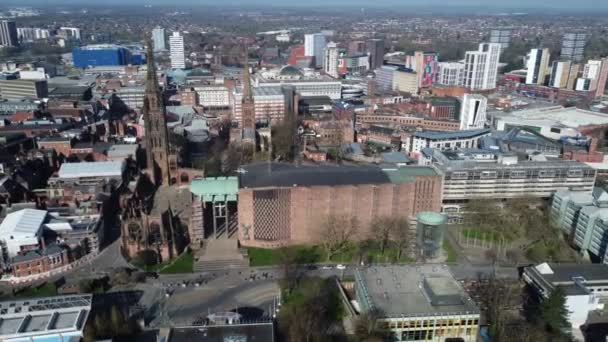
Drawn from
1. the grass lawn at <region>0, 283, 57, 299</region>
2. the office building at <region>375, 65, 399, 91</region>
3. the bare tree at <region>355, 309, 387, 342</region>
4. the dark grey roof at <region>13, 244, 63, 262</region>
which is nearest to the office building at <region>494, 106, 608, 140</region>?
the office building at <region>375, 65, 399, 91</region>

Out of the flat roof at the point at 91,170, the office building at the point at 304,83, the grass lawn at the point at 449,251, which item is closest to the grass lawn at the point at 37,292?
the flat roof at the point at 91,170

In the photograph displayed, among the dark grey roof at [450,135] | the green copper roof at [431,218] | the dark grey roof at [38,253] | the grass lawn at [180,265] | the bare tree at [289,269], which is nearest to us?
the bare tree at [289,269]

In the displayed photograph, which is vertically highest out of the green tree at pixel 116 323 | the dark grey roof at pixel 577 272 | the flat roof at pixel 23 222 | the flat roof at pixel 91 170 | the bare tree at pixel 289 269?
the flat roof at pixel 91 170

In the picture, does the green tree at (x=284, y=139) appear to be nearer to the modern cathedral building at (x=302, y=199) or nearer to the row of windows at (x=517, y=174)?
the modern cathedral building at (x=302, y=199)

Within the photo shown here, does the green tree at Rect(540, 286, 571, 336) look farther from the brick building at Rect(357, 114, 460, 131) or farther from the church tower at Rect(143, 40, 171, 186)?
the brick building at Rect(357, 114, 460, 131)

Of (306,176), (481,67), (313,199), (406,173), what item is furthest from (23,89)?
(481,67)

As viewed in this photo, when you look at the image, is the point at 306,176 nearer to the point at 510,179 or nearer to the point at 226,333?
the point at 226,333
